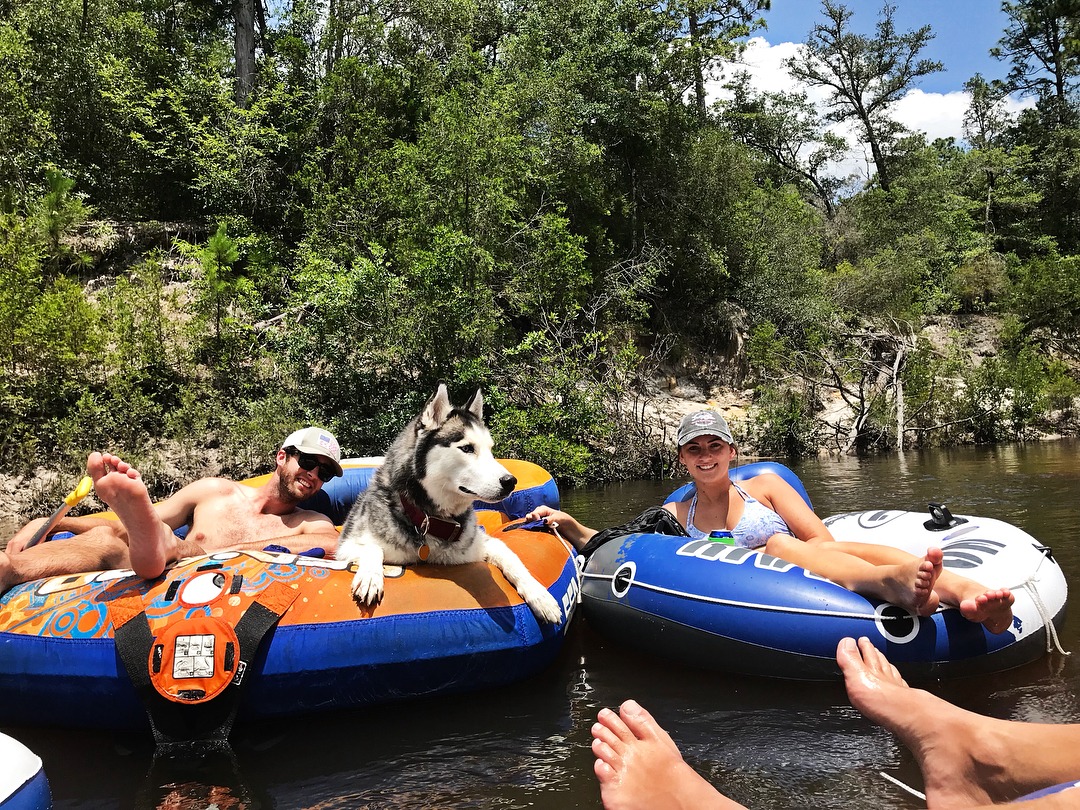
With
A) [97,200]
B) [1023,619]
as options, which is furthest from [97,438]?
[1023,619]

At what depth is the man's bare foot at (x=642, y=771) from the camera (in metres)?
2.17

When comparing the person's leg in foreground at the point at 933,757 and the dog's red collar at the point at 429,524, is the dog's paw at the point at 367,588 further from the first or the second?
the person's leg in foreground at the point at 933,757

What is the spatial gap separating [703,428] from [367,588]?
7.42 ft

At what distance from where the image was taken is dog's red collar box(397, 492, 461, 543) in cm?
411

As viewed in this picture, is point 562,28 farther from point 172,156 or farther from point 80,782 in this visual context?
point 80,782

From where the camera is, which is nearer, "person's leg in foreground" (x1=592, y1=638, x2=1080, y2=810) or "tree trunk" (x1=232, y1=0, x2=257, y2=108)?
"person's leg in foreground" (x1=592, y1=638, x2=1080, y2=810)

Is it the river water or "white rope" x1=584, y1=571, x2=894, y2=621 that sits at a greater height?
"white rope" x1=584, y1=571, x2=894, y2=621

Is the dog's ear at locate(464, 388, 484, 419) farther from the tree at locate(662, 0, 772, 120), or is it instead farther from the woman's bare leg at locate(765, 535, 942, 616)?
the tree at locate(662, 0, 772, 120)

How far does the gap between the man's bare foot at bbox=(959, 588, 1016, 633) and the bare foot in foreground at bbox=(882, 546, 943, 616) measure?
17cm

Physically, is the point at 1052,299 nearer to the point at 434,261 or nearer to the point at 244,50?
the point at 434,261

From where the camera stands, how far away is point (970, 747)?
230 centimetres

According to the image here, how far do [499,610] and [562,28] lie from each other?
19623mm

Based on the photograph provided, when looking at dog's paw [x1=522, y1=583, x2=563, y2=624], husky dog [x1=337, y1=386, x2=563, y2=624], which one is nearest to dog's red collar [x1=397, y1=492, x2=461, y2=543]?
husky dog [x1=337, y1=386, x2=563, y2=624]

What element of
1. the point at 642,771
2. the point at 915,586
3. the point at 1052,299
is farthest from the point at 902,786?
the point at 1052,299
